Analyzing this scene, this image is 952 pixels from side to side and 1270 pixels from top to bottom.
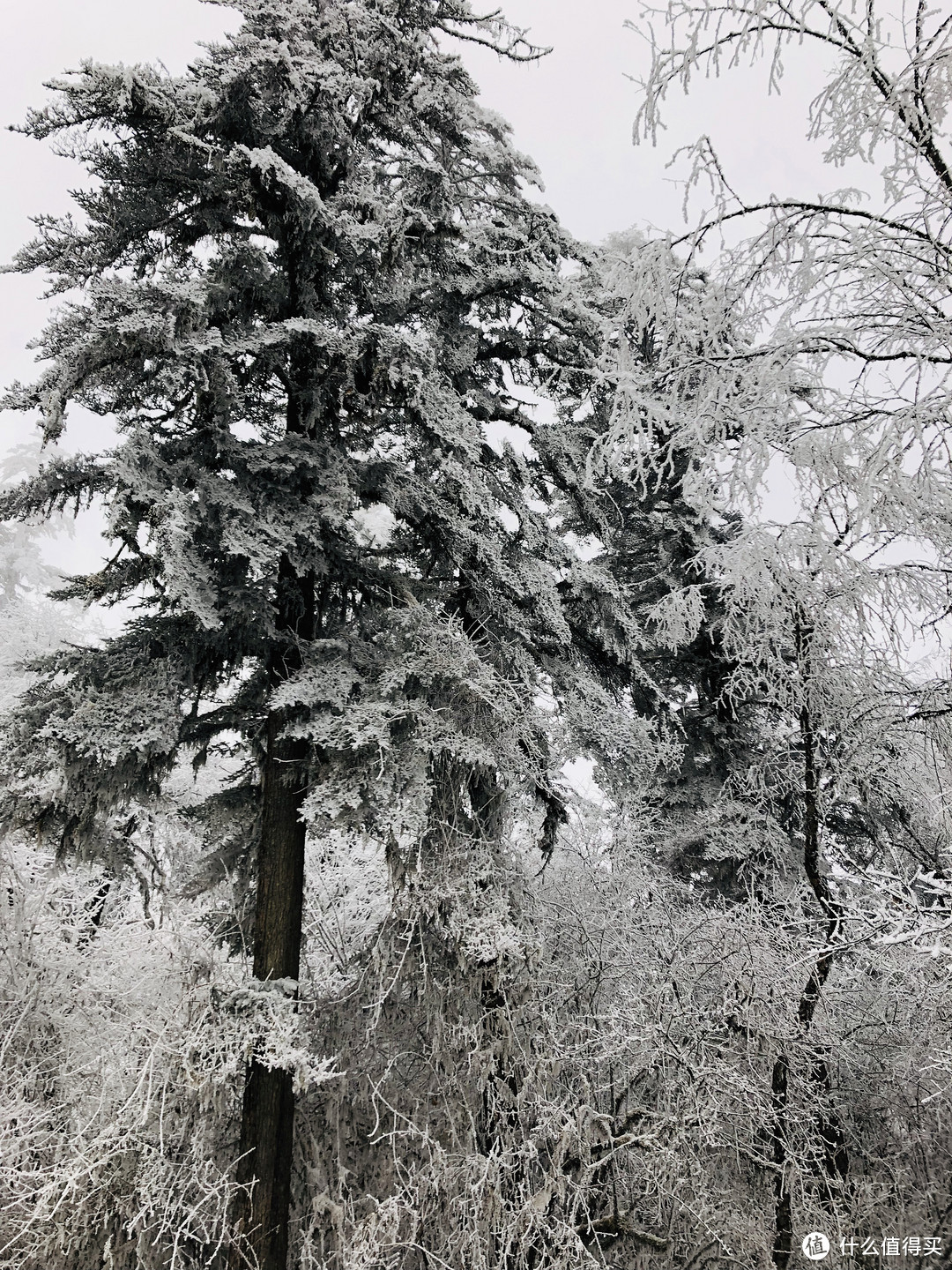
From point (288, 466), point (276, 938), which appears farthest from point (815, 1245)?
point (288, 466)

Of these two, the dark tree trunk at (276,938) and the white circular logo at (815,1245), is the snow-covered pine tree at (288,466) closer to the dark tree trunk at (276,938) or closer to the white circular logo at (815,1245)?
the dark tree trunk at (276,938)

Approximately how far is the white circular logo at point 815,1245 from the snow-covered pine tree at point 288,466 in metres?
3.57

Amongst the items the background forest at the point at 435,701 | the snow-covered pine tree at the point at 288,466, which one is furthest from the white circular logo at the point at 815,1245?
the snow-covered pine tree at the point at 288,466

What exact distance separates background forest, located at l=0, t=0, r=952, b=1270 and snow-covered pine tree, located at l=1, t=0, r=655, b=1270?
0.05 m

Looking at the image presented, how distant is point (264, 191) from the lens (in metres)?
6.57

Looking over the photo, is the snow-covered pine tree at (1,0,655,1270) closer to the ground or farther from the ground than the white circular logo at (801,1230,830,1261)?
farther from the ground

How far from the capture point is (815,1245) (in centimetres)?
557

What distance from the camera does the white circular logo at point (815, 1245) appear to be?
17.9 feet

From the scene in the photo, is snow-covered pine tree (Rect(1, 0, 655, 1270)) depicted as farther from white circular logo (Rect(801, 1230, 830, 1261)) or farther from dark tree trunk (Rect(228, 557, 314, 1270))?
white circular logo (Rect(801, 1230, 830, 1261))

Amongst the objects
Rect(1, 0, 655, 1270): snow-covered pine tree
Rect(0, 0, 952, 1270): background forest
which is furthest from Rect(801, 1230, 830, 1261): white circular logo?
Rect(1, 0, 655, 1270): snow-covered pine tree

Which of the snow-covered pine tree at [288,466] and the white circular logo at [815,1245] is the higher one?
the snow-covered pine tree at [288,466]

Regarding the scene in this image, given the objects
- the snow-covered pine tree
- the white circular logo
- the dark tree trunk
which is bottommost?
the white circular logo

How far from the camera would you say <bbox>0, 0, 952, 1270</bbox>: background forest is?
14.9ft

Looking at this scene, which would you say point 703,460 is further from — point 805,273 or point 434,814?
point 434,814
